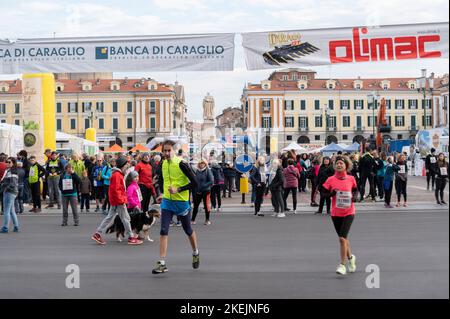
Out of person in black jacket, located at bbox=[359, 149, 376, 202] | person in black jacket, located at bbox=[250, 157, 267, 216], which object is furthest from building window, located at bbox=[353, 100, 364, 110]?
person in black jacket, located at bbox=[250, 157, 267, 216]

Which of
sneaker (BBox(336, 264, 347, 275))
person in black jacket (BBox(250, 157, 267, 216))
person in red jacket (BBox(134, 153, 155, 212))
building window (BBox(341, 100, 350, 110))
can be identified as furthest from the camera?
building window (BBox(341, 100, 350, 110))

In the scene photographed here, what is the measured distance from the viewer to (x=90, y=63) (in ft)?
28.2

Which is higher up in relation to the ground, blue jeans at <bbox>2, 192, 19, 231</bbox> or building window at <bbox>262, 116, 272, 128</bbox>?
building window at <bbox>262, 116, 272, 128</bbox>

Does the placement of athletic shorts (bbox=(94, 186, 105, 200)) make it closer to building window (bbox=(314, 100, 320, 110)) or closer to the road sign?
the road sign

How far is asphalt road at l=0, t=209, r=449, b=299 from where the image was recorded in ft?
17.9

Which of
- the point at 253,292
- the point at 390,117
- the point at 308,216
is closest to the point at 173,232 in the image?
Result: the point at 308,216

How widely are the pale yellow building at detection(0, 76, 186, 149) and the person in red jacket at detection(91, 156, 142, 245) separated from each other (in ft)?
124

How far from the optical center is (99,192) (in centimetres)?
2102

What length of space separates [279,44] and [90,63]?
2.40 meters

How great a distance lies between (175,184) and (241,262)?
1493 mm

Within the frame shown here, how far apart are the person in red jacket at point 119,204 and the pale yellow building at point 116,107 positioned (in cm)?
3793

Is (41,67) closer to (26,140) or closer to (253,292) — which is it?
(253,292)

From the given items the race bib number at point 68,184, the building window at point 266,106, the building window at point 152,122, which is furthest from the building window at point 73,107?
the race bib number at point 68,184

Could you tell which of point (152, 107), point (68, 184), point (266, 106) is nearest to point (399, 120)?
point (266, 106)
